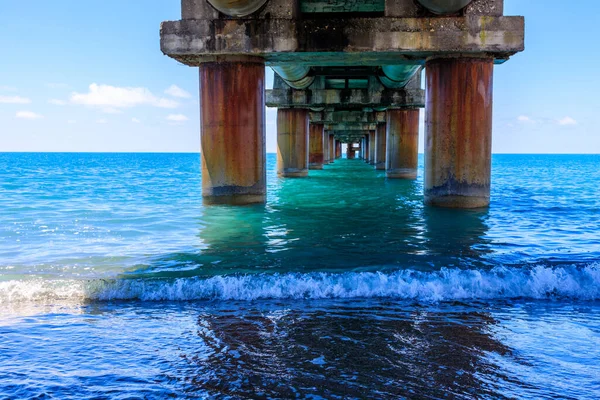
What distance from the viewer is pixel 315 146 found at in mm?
50312

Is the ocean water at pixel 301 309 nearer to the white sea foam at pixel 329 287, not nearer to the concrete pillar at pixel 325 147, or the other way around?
the white sea foam at pixel 329 287

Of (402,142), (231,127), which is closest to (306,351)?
(231,127)

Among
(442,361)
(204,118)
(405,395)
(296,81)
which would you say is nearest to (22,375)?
(405,395)

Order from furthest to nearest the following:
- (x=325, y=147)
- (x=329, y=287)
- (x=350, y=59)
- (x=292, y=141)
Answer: (x=325, y=147), (x=292, y=141), (x=350, y=59), (x=329, y=287)

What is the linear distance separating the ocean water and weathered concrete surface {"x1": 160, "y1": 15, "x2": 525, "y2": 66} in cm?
422

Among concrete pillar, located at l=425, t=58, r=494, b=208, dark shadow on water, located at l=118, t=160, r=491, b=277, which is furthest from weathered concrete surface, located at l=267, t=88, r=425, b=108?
concrete pillar, located at l=425, t=58, r=494, b=208

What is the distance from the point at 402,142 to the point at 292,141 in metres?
6.84

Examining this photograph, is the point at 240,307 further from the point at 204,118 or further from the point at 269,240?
the point at 204,118

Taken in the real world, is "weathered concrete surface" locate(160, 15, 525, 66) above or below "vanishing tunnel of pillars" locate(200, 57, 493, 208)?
above

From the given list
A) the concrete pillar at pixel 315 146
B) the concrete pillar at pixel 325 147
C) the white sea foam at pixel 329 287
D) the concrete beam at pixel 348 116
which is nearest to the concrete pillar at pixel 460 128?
the white sea foam at pixel 329 287

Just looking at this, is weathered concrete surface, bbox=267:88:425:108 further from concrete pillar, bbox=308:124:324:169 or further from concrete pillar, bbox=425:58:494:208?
Result: concrete pillar, bbox=308:124:324:169

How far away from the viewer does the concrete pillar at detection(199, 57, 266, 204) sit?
48.2 feet

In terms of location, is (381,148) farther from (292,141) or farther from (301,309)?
(301,309)

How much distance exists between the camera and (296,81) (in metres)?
27.0
